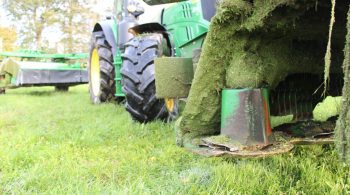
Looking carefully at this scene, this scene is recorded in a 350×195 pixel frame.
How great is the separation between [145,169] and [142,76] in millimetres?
1311

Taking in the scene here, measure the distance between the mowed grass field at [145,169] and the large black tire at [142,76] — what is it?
323 mm

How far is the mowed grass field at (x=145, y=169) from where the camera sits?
2088mm

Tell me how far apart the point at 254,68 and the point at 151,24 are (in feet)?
7.51

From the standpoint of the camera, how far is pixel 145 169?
2.48 metres

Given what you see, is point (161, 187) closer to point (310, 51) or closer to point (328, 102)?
point (310, 51)

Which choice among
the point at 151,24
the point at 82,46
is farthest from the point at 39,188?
the point at 82,46

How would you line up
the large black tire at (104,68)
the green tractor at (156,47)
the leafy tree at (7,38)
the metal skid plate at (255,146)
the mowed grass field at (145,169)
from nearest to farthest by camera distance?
the metal skid plate at (255,146), the mowed grass field at (145,169), the green tractor at (156,47), the large black tire at (104,68), the leafy tree at (7,38)

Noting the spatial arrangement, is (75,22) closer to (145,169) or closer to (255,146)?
(145,169)

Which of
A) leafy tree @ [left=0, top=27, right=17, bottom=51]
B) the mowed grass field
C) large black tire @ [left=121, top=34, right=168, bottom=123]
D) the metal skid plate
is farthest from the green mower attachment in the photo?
leafy tree @ [left=0, top=27, right=17, bottom=51]

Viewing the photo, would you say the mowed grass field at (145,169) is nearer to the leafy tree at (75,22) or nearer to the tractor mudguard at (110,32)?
the tractor mudguard at (110,32)

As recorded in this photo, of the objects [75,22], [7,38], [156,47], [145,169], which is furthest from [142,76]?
[75,22]

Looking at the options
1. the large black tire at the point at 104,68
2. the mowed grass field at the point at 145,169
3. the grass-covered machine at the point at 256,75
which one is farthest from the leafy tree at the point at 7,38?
the grass-covered machine at the point at 256,75

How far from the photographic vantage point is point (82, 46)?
21.8 m

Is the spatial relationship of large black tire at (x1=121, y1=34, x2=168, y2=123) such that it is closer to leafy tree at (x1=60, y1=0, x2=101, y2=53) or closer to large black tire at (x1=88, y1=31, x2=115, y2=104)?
large black tire at (x1=88, y1=31, x2=115, y2=104)
